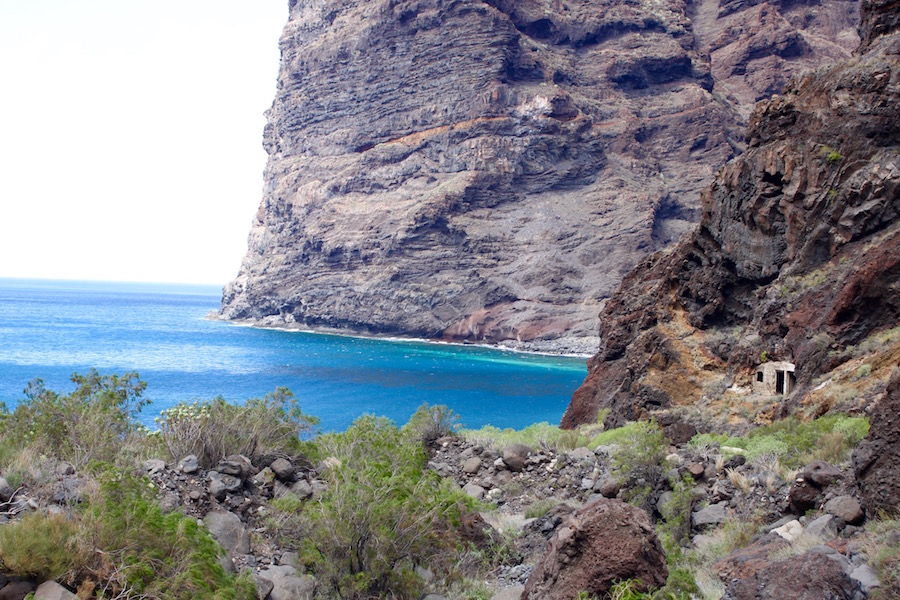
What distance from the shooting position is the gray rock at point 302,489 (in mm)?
9172

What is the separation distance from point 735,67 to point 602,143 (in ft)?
121

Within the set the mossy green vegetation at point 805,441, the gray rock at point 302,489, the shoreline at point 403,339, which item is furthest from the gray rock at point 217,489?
the shoreline at point 403,339

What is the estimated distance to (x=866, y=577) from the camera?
4910 mm

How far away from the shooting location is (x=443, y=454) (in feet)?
47.8

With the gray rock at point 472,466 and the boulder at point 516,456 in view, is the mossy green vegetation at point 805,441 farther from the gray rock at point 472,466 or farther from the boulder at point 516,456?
the gray rock at point 472,466

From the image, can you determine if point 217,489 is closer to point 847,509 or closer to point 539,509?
point 539,509

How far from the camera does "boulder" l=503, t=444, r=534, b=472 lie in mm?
13211

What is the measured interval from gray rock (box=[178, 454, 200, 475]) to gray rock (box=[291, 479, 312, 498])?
131 centimetres

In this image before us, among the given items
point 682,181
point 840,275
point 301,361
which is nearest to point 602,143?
point 682,181

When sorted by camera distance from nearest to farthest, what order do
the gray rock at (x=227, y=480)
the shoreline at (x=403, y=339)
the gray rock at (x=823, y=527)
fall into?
the gray rock at (x=823, y=527), the gray rock at (x=227, y=480), the shoreline at (x=403, y=339)

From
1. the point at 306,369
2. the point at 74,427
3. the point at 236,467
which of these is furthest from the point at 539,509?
the point at 306,369

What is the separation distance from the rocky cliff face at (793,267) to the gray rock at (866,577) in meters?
7.77

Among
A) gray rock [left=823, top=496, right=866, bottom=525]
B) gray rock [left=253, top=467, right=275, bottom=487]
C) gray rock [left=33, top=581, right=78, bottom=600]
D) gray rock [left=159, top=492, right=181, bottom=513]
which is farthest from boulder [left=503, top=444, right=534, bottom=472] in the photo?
gray rock [left=33, top=581, right=78, bottom=600]

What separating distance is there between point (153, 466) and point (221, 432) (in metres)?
1.34
